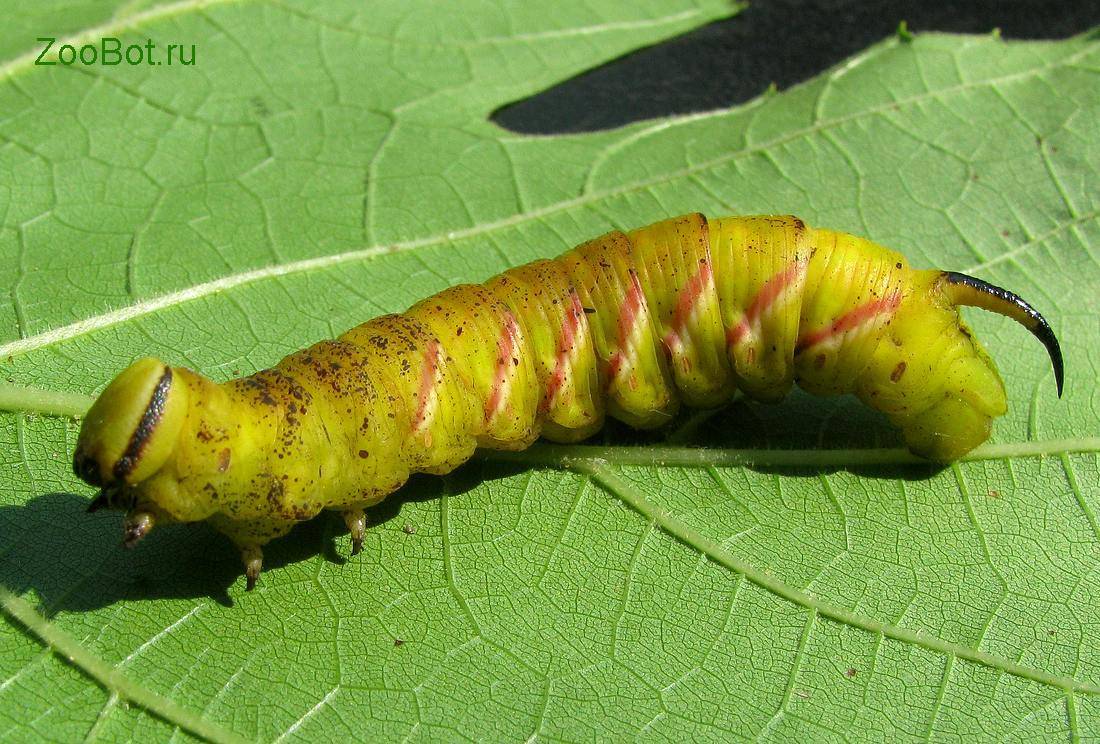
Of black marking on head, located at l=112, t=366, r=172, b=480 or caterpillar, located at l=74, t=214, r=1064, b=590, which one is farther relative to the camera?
caterpillar, located at l=74, t=214, r=1064, b=590

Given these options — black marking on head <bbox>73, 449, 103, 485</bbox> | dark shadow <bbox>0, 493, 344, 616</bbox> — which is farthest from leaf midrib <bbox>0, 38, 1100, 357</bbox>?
black marking on head <bbox>73, 449, 103, 485</bbox>

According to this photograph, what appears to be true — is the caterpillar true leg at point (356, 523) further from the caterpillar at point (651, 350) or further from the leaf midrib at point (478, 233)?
the leaf midrib at point (478, 233)

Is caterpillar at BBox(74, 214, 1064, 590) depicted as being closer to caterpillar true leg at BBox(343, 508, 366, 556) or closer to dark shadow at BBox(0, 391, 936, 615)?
caterpillar true leg at BBox(343, 508, 366, 556)

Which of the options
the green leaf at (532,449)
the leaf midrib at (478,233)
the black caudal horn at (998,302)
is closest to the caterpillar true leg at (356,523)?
the green leaf at (532,449)

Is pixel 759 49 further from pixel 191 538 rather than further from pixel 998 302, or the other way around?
pixel 191 538

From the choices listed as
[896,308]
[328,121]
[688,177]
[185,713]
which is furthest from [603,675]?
[328,121]

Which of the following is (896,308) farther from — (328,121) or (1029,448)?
(328,121)
